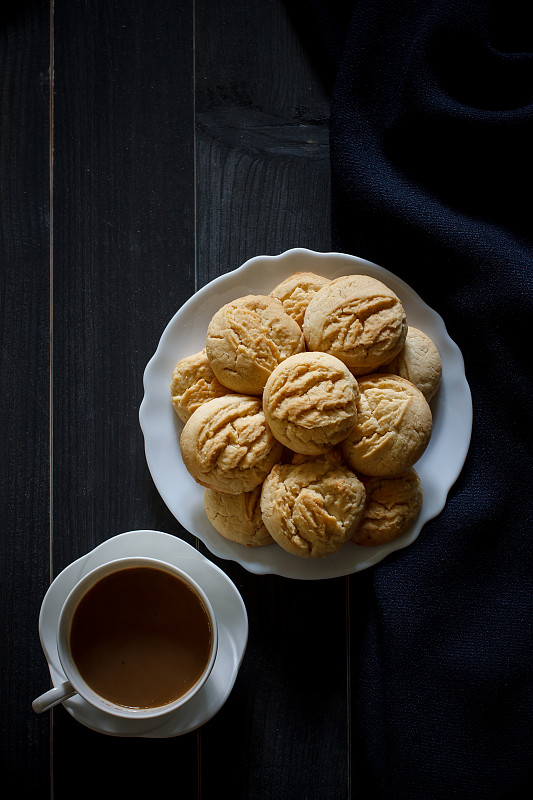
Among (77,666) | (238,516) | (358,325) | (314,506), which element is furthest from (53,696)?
(358,325)

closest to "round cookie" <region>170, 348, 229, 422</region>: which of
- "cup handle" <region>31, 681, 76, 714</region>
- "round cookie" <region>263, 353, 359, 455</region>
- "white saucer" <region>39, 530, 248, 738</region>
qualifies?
"round cookie" <region>263, 353, 359, 455</region>

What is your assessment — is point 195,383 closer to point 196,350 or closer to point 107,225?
point 196,350

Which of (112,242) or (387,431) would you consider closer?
(387,431)

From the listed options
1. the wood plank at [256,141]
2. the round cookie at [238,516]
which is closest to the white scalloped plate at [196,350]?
the round cookie at [238,516]

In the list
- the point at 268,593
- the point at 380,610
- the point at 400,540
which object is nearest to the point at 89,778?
the point at 268,593

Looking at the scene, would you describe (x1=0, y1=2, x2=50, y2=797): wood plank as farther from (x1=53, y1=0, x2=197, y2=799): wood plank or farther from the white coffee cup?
the white coffee cup

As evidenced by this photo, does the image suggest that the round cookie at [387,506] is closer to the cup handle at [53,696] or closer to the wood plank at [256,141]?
the wood plank at [256,141]

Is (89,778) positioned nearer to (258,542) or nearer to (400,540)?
(258,542)
